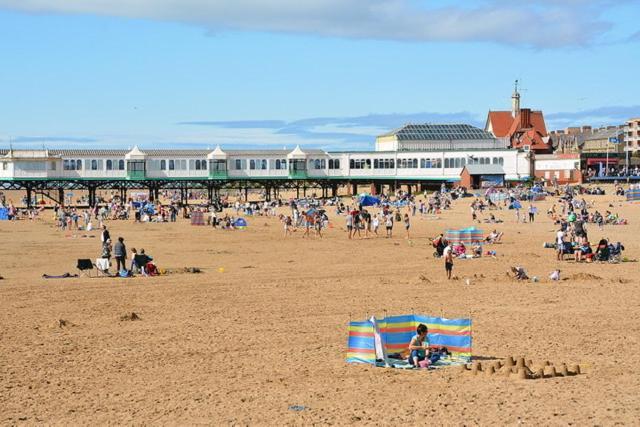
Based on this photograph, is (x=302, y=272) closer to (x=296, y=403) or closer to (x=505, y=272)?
(x=505, y=272)

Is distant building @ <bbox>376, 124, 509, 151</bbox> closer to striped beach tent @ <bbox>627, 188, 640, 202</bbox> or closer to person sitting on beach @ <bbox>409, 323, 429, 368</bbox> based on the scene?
striped beach tent @ <bbox>627, 188, 640, 202</bbox>

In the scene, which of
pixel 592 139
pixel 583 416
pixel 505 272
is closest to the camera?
pixel 583 416

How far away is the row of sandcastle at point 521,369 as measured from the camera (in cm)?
1207

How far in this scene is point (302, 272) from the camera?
2536 cm

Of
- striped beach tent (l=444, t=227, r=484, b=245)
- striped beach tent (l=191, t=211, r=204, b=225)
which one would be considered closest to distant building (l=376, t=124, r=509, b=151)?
striped beach tent (l=191, t=211, r=204, b=225)

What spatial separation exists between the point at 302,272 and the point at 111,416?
→ 14.8 metres

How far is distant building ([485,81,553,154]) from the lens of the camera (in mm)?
91312

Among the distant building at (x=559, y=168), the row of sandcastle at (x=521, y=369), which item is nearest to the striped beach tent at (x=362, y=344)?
the row of sandcastle at (x=521, y=369)

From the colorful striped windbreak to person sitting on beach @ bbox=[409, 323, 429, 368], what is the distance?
1.06ft

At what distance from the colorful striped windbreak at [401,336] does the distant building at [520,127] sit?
76.4 metres

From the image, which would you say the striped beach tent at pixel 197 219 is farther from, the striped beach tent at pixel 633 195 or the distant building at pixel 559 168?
the distant building at pixel 559 168

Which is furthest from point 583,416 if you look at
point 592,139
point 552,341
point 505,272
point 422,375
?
point 592,139

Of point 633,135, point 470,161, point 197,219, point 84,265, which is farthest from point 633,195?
point 633,135

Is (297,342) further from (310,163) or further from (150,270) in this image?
(310,163)
